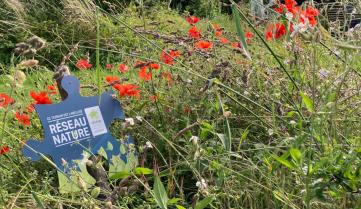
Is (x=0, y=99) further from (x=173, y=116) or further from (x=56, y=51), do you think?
(x=56, y=51)

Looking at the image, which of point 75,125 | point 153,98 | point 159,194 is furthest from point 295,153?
point 153,98

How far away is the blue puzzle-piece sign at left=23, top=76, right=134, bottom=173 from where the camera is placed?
189cm

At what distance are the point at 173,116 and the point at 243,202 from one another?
20.9 inches

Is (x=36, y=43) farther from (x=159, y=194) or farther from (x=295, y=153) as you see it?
(x=295, y=153)

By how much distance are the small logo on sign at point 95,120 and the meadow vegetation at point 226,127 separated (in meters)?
0.10

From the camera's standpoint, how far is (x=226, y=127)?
181 centimetres

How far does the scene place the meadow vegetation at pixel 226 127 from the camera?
137 centimetres

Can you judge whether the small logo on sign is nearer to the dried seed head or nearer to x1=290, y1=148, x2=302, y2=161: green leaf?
the dried seed head

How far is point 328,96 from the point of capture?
157 centimetres

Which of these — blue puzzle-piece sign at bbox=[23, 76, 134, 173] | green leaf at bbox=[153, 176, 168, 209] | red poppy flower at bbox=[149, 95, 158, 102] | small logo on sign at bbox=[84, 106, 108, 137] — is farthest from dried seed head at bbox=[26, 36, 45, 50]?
red poppy flower at bbox=[149, 95, 158, 102]

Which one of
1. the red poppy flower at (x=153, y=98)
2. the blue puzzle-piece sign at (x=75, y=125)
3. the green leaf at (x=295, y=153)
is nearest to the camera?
the green leaf at (x=295, y=153)

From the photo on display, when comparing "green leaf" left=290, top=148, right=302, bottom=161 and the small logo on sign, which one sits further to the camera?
the small logo on sign

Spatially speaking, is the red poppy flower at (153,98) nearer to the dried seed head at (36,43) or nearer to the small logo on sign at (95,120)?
the small logo on sign at (95,120)

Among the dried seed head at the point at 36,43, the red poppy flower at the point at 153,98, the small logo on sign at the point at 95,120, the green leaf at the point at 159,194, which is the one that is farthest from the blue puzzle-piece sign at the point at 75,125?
the green leaf at the point at 159,194
